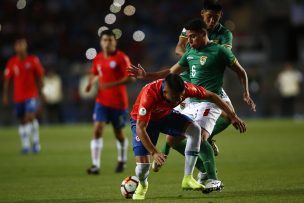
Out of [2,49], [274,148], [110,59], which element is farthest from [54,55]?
[110,59]

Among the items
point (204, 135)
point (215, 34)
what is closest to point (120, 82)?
point (215, 34)

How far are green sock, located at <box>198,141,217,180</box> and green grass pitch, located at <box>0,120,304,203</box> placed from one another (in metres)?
0.28

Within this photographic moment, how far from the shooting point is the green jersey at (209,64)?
10.3 metres

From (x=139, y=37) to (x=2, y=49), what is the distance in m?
5.94

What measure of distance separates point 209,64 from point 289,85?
74.9 ft

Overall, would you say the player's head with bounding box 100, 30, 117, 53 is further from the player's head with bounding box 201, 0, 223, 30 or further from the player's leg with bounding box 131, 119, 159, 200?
the player's leg with bounding box 131, 119, 159, 200

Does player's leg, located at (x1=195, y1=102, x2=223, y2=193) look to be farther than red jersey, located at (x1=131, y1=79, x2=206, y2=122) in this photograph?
Yes

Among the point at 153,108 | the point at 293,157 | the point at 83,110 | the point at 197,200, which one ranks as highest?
the point at 153,108

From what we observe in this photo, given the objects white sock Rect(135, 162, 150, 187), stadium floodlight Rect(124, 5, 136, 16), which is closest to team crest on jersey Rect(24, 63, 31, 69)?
white sock Rect(135, 162, 150, 187)

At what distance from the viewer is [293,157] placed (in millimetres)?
15727

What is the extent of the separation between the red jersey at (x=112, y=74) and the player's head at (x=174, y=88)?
546 centimetres

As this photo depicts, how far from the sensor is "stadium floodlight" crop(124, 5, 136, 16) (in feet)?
118

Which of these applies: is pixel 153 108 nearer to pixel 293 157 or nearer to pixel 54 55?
pixel 293 157

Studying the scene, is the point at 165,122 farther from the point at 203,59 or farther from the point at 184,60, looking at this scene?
the point at 184,60
